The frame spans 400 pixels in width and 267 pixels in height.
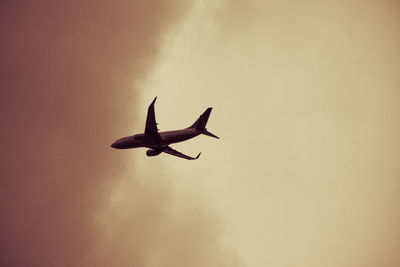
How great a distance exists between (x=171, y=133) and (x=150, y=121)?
6.63m

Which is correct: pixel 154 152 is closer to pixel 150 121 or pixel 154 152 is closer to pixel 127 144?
pixel 127 144

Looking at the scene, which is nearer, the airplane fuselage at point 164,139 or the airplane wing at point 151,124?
the airplane wing at point 151,124

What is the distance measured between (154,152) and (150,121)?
13.5m

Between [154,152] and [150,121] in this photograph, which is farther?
[154,152]

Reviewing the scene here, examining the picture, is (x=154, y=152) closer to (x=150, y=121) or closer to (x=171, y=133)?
(x=171, y=133)

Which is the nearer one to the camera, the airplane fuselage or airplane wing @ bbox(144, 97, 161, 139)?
airplane wing @ bbox(144, 97, 161, 139)

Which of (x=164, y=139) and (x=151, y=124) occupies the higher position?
(x=151, y=124)

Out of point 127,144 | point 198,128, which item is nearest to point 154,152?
point 127,144

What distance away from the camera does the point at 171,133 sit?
6106cm

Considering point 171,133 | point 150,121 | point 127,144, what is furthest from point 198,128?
point 127,144

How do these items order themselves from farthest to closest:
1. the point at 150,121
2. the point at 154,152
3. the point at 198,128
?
the point at 154,152, the point at 198,128, the point at 150,121

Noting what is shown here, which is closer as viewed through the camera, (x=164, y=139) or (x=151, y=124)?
(x=151, y=124)

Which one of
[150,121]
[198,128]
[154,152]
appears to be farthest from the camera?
[154,152]

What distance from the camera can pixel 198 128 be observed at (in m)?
60.3
